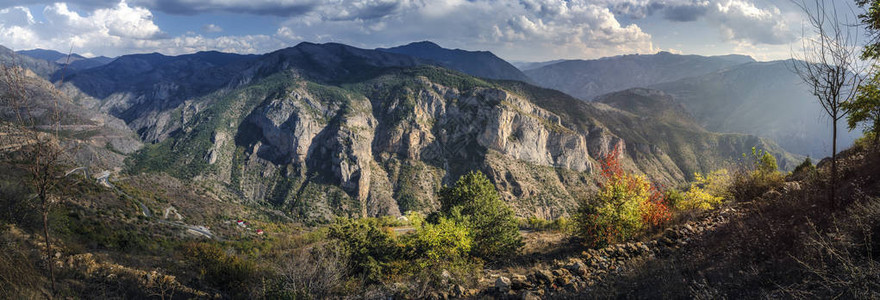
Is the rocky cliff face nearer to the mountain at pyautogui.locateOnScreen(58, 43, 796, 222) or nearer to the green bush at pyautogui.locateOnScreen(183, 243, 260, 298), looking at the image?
the mountain at pyautogui.locateOnScreen(58, 43, 796, 222)

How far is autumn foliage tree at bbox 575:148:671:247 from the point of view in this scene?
47.5 feet

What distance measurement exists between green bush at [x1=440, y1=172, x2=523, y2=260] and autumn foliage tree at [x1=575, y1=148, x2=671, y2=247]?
4.43m

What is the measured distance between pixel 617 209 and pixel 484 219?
811 centimetres

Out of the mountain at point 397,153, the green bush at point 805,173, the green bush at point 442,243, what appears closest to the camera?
the green bush at point 805,173

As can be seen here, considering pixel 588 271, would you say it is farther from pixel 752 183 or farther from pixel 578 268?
pixel 752 183

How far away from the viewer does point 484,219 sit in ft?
68.3

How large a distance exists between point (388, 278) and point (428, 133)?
165846mm

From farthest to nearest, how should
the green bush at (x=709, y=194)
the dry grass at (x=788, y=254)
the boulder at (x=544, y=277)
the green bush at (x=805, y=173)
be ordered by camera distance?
the green bush at (x=709, y=194) < the green bush at (x=805, y=173) < the boulder at (x=544, y=277) < the dry grass at (x=788, y=254)

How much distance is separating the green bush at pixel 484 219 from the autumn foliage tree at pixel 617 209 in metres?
4.43

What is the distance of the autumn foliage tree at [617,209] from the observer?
570 inches

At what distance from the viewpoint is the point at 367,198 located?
15675cm

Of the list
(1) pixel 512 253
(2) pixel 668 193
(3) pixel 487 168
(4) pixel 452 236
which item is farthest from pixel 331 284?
(3) pixel 487 168

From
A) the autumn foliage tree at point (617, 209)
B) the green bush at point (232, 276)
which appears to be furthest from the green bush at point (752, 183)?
the green bush at point (232, 276)

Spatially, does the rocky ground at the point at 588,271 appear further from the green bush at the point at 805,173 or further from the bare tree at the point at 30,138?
the bare tree at the point at 30,138
